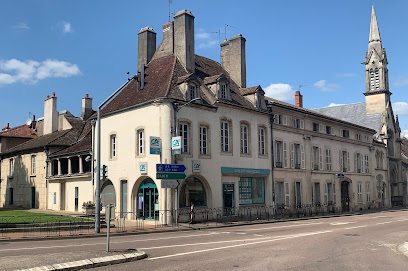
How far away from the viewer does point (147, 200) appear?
27.7 meters

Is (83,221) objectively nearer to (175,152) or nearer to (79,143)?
(175,152)

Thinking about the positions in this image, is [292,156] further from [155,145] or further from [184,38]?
[155,145]

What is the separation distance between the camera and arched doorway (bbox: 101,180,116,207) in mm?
30481

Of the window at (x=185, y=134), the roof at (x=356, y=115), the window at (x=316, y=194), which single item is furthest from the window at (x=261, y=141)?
the roof at (x=356, y=115)

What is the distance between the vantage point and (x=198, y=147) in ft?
92.2

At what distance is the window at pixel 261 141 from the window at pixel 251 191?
226 cm

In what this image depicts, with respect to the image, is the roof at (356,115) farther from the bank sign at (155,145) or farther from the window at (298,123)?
→ the bank sign at (155,145)

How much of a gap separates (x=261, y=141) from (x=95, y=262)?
23918 mm

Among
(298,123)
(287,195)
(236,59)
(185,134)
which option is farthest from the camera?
(298,123)

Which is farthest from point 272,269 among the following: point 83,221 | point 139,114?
point 139,114


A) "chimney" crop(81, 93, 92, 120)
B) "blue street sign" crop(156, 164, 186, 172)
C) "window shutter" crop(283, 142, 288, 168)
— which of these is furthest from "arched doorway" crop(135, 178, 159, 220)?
"chimney" crop(81, 93, 92, 120)

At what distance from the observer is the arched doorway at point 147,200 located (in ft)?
88.4

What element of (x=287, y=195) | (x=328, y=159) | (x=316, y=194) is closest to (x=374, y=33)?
(x=328, y=159)

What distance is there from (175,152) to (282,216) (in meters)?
12.7
